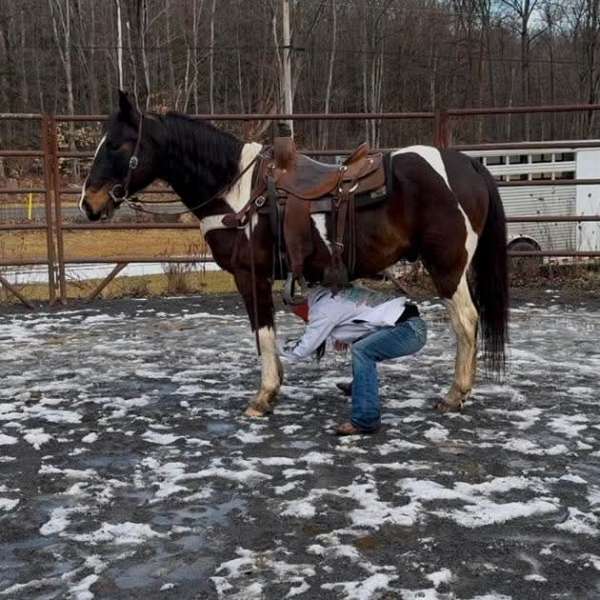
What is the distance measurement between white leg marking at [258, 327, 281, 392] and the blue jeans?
2.01ft

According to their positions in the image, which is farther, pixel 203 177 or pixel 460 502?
pixel 203 177

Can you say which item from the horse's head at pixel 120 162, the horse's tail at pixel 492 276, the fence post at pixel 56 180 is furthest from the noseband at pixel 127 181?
the fence post at pixel 56 180

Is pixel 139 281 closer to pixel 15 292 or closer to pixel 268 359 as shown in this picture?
pixel 15 292

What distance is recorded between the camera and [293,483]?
3.34m

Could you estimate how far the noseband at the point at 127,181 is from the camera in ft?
13.9

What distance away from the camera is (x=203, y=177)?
4332mm

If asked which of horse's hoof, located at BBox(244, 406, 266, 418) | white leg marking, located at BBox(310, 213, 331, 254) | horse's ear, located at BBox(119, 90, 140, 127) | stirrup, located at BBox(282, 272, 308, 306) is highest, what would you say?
horse's ear, located at BBox(119, 90, 140, 127)

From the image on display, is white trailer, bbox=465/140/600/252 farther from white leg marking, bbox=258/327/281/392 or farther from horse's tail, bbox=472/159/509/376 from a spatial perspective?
white leg marking, bbox=258/327/281/392

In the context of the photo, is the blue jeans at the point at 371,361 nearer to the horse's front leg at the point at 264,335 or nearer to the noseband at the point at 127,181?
the horse's front leg at the point at 264,335

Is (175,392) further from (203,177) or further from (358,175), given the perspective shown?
(358,175)

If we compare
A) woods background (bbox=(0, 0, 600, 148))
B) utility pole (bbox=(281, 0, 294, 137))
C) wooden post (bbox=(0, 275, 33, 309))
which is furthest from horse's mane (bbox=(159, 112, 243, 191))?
woods background (bbox=(0, 0, 600, 148))

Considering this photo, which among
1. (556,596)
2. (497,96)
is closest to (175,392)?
(556,596)

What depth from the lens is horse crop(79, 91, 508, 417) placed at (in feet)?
13.7

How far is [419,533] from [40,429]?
220 cm
